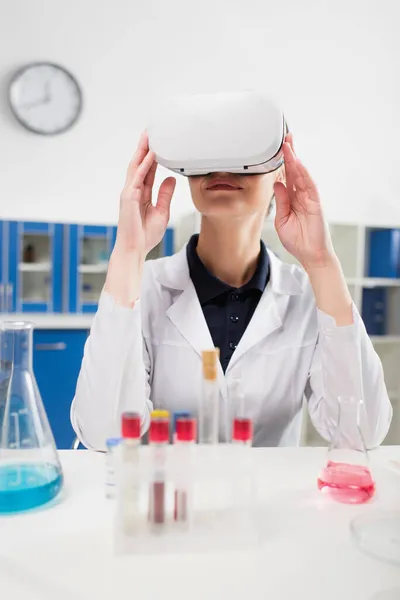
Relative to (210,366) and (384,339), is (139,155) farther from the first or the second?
(384,339)

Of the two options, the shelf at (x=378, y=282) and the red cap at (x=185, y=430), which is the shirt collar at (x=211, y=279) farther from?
the shelf at (x=378, y=282)

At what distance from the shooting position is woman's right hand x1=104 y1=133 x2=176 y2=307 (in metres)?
0.95

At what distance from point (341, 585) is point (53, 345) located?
2.22 metres

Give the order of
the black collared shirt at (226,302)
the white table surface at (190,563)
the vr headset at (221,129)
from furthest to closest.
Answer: the black collared shirt at (226,302)
the vr headset at (221,129)
the white table surface at (190,563)

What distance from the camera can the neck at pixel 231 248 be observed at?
1227mm

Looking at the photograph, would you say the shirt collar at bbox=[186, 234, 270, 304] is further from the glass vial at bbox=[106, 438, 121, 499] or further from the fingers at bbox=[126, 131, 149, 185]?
the glass vial at bbox=[106, 438, 121, 499]

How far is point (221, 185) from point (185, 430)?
555 millimetres

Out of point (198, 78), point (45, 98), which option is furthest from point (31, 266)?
point (198, 78)

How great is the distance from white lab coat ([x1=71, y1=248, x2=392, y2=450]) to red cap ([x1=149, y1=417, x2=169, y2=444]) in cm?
33

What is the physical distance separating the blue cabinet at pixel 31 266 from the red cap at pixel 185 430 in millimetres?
2152

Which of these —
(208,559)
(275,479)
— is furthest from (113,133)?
(208,559)

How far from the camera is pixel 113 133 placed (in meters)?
2.97

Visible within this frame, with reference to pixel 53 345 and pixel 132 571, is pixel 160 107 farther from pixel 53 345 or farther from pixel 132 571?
pixel 53 345

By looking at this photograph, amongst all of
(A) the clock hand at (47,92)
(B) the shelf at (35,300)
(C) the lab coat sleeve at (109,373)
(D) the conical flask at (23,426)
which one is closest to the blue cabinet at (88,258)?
(B) the shelf at (35,300)
